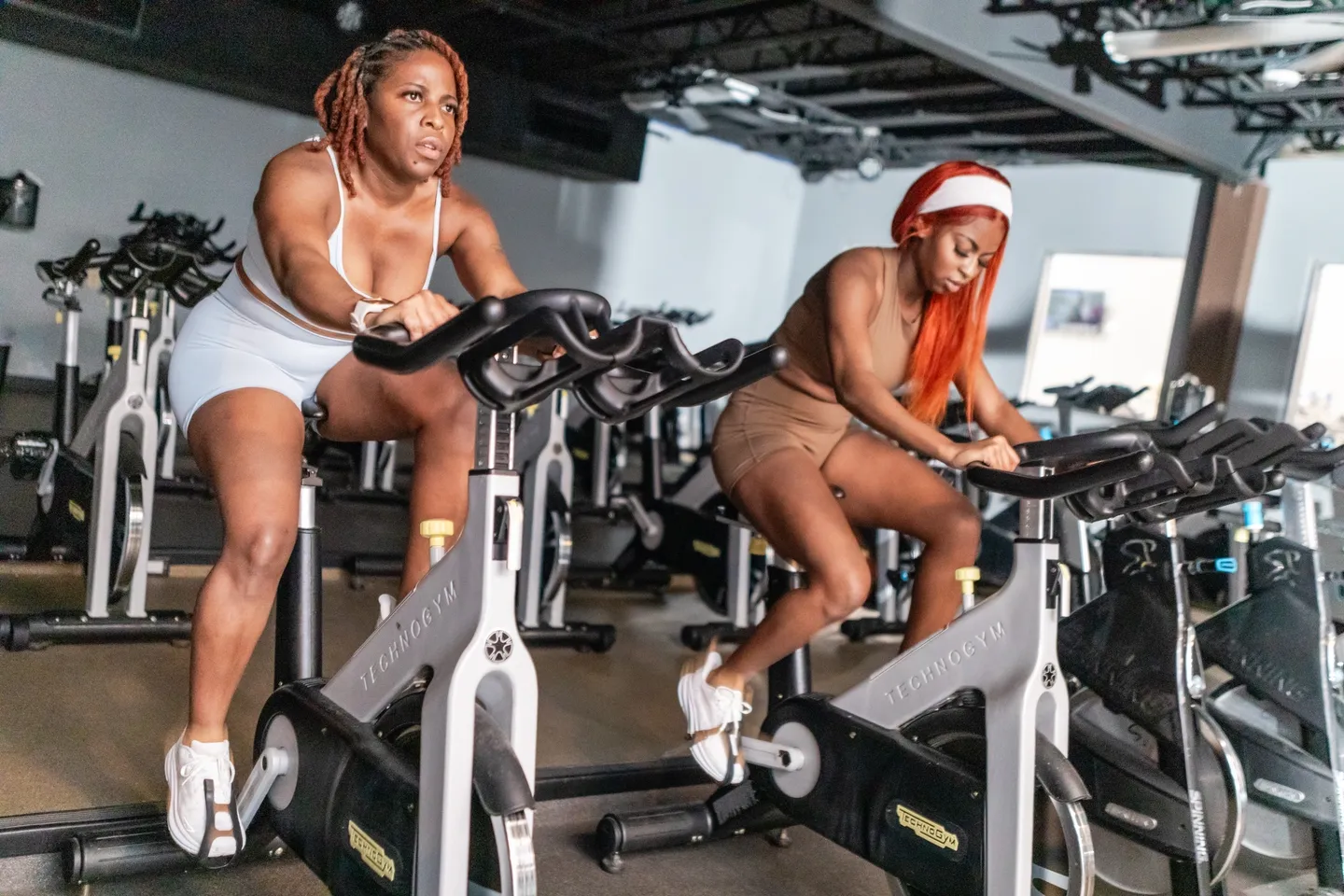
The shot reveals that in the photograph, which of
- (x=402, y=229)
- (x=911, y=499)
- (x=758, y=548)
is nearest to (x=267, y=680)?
(x=758, y=548)

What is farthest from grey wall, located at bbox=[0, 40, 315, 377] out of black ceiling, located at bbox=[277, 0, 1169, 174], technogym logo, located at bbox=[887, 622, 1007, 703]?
technogym logo, located at bbox=[887, 622, 1007, 703]

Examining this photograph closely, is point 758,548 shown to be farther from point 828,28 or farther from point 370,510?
point 828,28

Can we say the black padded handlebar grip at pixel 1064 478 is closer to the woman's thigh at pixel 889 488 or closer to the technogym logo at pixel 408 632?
the woman's thigh at pixel 889 488

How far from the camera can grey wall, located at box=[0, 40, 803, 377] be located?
22.0ft

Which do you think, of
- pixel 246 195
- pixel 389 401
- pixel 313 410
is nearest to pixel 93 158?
pixel 246 195

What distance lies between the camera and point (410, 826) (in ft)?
5.19

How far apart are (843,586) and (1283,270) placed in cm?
625

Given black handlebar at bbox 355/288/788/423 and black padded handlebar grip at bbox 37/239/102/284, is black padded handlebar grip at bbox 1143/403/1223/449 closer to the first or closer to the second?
black handlebar at bbox 355/288/788/423

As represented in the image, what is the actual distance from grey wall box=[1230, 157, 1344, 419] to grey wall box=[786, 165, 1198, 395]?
1.88 feet

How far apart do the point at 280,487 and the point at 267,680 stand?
1.52 meters

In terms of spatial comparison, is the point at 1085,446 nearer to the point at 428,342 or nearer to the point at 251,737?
the point at 428,342

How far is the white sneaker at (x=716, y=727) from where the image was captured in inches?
94.3

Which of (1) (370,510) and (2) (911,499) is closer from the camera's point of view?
(2) (911,499)

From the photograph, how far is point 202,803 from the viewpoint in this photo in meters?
1.83
